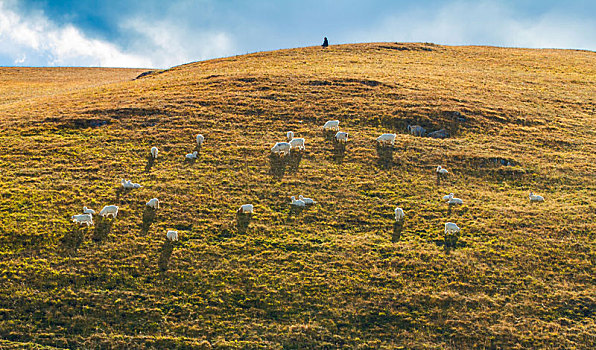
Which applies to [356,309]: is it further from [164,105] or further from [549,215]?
[164,105]

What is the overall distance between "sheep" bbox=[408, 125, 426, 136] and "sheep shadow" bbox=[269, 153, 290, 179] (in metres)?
12.1

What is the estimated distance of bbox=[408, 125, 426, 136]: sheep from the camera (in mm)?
33469

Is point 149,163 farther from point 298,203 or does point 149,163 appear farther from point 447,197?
point 447,197

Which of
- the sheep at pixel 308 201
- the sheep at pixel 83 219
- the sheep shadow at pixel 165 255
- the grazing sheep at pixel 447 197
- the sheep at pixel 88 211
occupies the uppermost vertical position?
the grazing sheep at pixel 447 197

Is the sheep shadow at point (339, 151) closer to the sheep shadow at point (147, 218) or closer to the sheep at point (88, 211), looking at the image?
the sheep shadow at point (147, 218)

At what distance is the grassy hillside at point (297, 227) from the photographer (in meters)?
16.0

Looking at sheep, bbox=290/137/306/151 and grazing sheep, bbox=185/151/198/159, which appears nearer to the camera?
grazing sheep, bbox=185/151/198/159

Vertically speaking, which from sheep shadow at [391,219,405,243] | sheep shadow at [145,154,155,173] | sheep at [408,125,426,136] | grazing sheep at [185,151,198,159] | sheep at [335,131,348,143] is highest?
sheep at [408,125,426,136]

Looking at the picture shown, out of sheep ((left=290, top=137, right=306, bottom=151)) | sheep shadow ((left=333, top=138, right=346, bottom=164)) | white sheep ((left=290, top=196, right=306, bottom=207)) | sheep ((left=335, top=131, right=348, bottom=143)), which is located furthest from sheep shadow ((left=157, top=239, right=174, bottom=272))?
sheep ((left=335, top=131, right=348, bottom=143))

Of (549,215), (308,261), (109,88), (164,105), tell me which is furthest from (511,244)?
(109,88)

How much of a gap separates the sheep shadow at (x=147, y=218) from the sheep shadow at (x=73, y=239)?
112 inches

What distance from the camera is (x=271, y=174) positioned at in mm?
26625

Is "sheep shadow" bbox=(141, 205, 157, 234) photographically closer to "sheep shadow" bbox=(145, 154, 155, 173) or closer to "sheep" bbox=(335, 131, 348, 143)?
"sheep shadow" bbox=(145, 154, 155, 173)

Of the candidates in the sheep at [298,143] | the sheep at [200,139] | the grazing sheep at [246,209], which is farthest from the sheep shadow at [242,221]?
the sheep at [200,139]
